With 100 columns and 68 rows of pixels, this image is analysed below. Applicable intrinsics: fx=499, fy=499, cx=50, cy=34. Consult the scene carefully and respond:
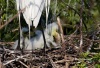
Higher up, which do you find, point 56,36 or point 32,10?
point 32,10

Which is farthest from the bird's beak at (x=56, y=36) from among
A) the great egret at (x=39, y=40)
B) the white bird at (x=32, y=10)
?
the white bird at (x=32, y=10)

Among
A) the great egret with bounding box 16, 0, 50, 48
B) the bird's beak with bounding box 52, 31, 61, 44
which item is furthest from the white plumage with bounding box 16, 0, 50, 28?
the bird's beak with bounding box 52, 31, 61, 44

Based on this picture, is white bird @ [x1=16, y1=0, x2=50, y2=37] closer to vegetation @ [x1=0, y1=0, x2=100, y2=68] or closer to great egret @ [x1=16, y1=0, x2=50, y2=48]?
great egret @ [x1=16, y1=0, x2=50, y2=48]

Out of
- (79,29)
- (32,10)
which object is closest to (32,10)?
(32,10)

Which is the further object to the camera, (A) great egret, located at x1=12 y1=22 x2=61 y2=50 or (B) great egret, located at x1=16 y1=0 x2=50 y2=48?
(A) great egret, located at x1=12 y1=22 x2=61 y2=50

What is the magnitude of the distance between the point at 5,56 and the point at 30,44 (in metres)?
0.35

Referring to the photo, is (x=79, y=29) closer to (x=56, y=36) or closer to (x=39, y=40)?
(x=56, y=36)

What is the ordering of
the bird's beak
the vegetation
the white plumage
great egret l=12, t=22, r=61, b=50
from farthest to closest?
the bird's beak
great egret l=12, t=22, r=61, b=50
the white plumage
the vegetation

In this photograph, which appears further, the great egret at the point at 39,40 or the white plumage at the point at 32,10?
the great egret at the point at 39,40

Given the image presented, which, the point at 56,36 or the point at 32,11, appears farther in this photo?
the point at 56,36

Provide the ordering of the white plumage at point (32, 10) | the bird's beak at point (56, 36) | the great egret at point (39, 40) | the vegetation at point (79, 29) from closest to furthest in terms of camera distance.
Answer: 1. the vegetation at point (79, 29)
2. the white plumage at point (32, 10)
3. the great egret at point (39, 40)
4. the bird's beak at point (56, 36)

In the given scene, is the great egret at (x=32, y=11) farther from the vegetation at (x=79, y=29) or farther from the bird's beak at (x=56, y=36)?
the bird's beak at (x=56, y=36)

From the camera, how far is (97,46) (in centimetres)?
368

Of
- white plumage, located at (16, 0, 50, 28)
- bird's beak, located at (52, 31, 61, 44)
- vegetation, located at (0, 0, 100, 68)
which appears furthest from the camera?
bird's beak, located at (52, 31, 61, 44)
